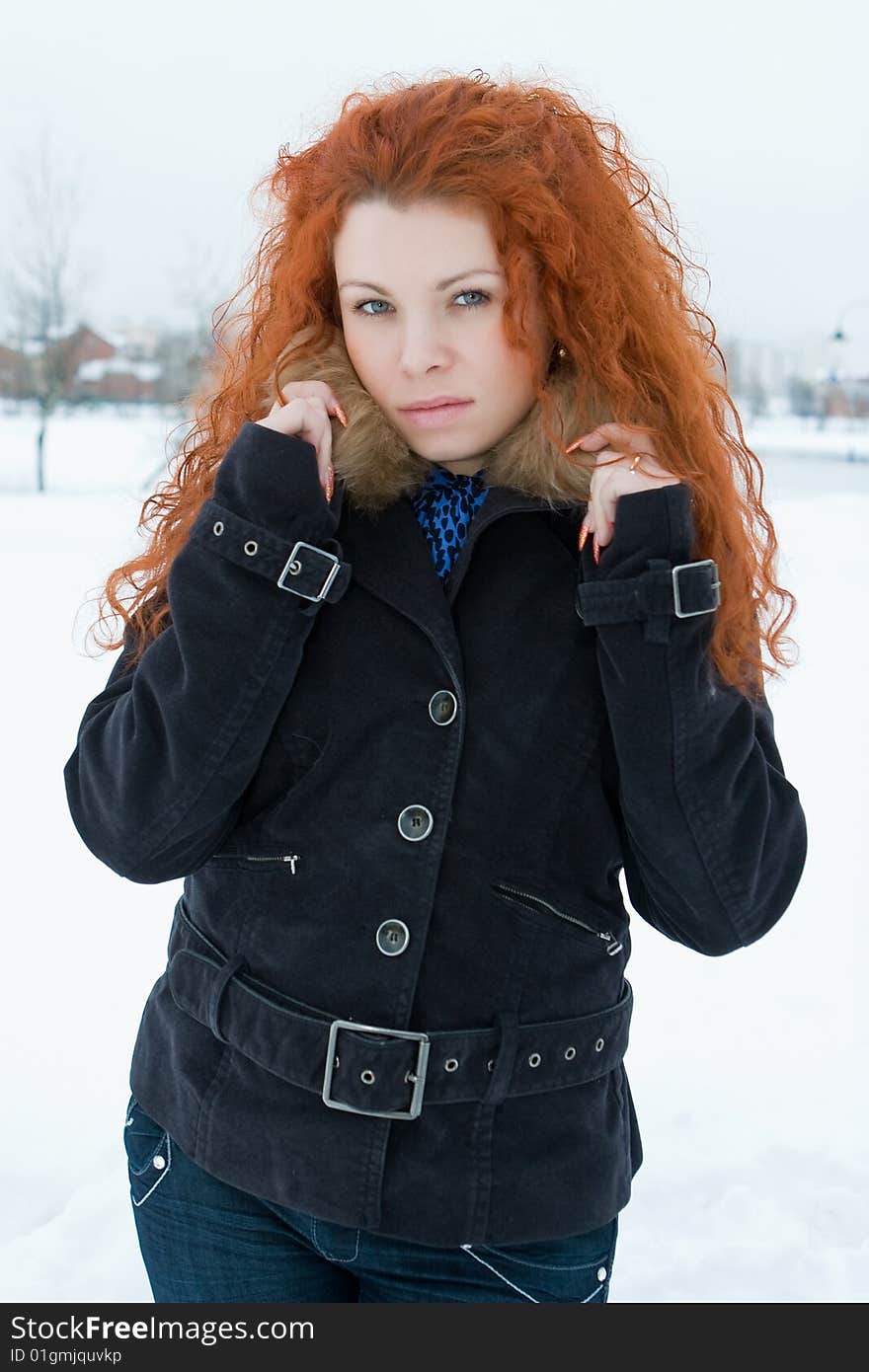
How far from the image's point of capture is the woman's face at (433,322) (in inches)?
54.7

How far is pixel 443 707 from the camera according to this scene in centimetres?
138

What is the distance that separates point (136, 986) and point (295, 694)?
271 cm

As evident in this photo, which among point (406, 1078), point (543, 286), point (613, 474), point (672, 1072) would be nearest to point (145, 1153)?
point (406, 1078)

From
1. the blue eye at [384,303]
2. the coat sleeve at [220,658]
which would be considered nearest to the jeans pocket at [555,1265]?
the coat sleeve at [220,658]

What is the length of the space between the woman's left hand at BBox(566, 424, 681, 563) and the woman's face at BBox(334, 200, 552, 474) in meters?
0.10

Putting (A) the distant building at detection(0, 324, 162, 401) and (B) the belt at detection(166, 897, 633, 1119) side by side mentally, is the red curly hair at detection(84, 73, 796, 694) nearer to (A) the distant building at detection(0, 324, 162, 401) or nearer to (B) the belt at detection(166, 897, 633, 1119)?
(B) the belt at detection(166, 897, 633, 1119)

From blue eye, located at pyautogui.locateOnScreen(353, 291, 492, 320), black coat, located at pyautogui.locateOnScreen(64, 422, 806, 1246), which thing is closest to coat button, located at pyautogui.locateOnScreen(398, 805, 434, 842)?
black coat, located at pyautogui.locateOnScreen(64, 422, 806, 1246)

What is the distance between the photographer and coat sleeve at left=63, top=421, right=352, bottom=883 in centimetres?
136

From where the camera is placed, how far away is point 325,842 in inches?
55.2

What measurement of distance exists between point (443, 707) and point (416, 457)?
12.3 inches

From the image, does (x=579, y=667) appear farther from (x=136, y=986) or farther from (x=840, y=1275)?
(x=136, y=986)

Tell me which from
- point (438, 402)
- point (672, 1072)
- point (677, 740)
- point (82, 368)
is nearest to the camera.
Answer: point (677, 740)

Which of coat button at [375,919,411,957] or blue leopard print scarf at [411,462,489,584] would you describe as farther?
blue leopard print scarf at [411,462,489,584]

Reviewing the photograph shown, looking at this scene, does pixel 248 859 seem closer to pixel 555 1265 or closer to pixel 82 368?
pixel 555 1265
